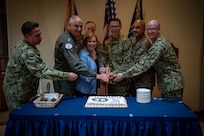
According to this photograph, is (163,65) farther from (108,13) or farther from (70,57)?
(108,13)

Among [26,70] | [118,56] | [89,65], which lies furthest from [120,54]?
[26,70]

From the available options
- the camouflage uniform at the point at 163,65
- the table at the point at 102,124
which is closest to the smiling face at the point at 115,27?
the camouflage uniform at the point at 163,65

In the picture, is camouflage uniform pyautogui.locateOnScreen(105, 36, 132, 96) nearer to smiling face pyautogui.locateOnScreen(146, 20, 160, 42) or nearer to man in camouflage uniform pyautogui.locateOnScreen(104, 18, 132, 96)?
man in camouflage uniform pyautogui.locateOnScreen(104, 18, 132, 96)

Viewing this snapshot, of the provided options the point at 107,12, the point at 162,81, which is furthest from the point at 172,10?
the point at 162,81

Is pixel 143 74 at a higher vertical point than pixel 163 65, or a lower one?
lower

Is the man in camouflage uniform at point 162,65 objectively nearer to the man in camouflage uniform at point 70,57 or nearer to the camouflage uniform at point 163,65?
the camouflage uniform at point 163,65

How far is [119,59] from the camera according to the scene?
2848 millimetres

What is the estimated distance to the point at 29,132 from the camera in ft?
5.38

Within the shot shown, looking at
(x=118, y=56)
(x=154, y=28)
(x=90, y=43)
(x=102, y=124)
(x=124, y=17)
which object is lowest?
(x=102, y=124)

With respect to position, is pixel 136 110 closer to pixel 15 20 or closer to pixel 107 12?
pixel 107 12

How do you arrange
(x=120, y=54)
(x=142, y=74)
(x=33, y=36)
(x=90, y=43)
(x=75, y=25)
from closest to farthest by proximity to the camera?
(x=33, y=36) < (x=75, y=25) < (x=90, y=43) < (x=142, y=74) < (x=120, y=54)

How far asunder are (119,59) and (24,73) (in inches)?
51.3

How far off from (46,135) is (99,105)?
52 cm

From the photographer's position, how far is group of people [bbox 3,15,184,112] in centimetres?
204
